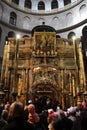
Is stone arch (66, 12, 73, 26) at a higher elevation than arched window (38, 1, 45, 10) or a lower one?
lower

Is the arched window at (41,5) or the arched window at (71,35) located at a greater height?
the arched window at (41,5)

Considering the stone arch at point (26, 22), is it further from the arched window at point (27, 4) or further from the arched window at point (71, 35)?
the arched window at point (71, 35)

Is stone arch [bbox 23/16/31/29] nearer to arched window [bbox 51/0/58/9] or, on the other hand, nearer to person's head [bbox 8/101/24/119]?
arched window [bbox 51/0/58/9]

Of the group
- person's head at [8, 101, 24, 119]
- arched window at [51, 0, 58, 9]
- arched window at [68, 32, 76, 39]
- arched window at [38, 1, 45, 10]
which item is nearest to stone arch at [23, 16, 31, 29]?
arched window at [38, 1, 45, 10]

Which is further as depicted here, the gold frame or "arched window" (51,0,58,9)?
"arched window" (51,0,58,9)

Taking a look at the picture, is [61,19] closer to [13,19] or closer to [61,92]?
[13,19]

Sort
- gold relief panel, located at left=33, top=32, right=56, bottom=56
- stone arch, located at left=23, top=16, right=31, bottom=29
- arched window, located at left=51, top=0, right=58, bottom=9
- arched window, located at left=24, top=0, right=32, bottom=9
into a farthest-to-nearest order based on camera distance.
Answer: arched window, located at left=51, top=0, right=58, bottom=9 < arched window, located at left=24, top=0, right=32, bottom=9 < stone arch, located at left=23, top=16, right=31, bottom=29 < gold relief panel, located at left=33, top=32, right=56, bottom=56

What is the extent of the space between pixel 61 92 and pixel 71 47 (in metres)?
4.81

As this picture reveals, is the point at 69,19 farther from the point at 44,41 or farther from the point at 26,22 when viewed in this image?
the point at 44,41

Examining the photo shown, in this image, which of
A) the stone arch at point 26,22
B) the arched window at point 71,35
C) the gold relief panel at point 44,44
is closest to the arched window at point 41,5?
the stone arch at point 26,22

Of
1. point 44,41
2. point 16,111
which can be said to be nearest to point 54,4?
point 44,41

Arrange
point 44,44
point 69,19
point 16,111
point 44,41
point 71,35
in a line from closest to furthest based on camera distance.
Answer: point 16,111 < point 44,44 < point 44,41 < point 71,35 < point 69,19

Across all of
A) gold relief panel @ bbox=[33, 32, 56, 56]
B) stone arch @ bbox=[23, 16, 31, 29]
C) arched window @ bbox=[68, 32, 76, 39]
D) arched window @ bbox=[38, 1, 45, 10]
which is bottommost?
gold relief panel @ bbox=[33, 32, 56, 56]

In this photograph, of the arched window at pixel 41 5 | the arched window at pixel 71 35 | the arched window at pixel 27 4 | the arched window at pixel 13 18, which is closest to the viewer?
the arched window at pixel 71 35
